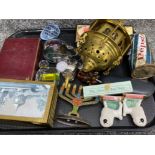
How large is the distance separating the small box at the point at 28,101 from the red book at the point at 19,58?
4 centimetres

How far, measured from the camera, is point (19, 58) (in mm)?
957

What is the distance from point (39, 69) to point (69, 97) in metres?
0.14

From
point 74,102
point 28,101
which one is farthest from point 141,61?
point 28,101

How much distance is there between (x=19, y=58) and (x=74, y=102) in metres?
0.22

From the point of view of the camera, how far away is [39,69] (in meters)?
0.97

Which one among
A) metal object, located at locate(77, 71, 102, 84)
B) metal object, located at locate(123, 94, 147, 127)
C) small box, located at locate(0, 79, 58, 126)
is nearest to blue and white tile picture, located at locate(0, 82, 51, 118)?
small box, located at locate(0, 79, 58, 126)

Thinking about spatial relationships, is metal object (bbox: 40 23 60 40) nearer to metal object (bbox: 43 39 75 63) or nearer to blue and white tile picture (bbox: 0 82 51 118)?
metal object (bbox: 43 39 75 63)

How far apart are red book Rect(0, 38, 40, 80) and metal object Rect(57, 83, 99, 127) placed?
0.36 feet

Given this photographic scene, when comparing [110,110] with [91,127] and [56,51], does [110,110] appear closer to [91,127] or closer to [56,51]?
[91,127]

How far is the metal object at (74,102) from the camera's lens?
87cm

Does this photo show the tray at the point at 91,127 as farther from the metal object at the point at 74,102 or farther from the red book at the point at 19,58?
the red book at the point at 19,58

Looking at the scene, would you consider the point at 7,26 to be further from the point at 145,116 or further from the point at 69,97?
the point at 145,116

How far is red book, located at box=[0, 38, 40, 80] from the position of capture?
93 cm

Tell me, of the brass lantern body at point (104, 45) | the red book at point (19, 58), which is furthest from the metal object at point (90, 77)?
the red book at point (19, 58)
